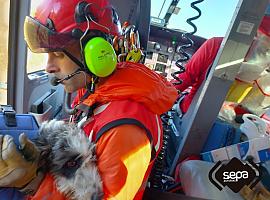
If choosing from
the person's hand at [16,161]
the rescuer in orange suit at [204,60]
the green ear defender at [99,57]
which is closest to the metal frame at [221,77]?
the rescuer in orange suit at [204,60]

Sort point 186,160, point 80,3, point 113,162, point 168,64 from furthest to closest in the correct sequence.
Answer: point 168,64 → point 186,160 → point 80,3 → point 113,162

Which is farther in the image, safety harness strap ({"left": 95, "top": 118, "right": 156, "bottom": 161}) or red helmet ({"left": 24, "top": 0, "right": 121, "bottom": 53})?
red helmet ({"left": 24, "top": 0, "right": 121, "bottom": 53})

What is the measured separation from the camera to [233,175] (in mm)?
1734

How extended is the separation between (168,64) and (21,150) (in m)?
2.98

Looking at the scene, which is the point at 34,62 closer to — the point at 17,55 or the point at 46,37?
the point at 17,55

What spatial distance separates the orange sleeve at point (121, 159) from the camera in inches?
40.0

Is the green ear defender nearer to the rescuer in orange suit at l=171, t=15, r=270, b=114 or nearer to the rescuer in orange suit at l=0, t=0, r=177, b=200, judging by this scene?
the rescuer in orange suit at l=0, t=0, r=177, b=200

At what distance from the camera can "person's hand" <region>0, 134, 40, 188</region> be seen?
3.28 feet

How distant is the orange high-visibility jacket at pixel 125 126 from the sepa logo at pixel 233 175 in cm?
70

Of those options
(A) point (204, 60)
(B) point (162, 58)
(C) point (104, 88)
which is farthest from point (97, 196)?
(B) point (162, 58)

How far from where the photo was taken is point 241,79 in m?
2.34

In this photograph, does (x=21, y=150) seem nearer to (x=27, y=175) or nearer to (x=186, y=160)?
(x=27, y=175)

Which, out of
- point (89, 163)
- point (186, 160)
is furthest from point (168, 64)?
point (89, 163)

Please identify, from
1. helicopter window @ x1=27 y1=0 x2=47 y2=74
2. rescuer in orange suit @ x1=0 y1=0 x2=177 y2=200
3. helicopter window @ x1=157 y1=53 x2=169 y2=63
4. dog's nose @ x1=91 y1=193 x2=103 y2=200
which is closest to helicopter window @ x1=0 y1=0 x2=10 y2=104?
helicopter window @ x1=27 y1=0 x2=47 y2=74
